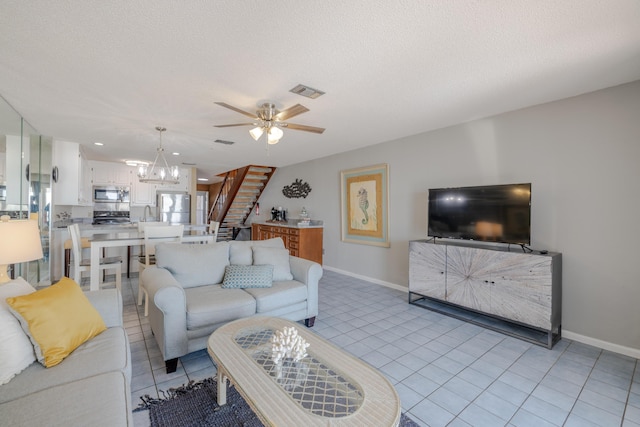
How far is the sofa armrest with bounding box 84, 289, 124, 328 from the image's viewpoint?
191 centimetres

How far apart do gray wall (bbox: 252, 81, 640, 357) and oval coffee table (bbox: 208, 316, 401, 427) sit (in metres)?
2.67

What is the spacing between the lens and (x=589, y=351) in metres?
2.59

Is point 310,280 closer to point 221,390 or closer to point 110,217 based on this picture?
point 221,390

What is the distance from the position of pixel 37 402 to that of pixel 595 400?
126 inches

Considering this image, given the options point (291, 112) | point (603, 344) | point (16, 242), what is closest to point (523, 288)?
point (603, 344)

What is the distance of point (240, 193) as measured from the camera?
25.7 feet

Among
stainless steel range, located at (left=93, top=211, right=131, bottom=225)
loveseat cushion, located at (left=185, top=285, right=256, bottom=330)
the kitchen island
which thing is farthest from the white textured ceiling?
stainless steel range, located at (left=93, top=211, right=131, bottom=225)

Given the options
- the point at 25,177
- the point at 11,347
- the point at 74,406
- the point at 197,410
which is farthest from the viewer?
the point at 25,177

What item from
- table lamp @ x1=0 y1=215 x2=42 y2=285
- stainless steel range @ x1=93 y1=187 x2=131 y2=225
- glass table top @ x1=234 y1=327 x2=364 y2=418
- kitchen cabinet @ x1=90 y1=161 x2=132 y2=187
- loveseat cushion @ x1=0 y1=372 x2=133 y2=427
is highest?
kitchen cabinet @ x1=90 y1=161 x2=132 y2=187

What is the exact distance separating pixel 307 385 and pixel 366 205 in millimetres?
3786

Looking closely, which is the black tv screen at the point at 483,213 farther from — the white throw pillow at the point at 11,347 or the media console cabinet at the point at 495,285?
the white throw pillow at the point at 11,347

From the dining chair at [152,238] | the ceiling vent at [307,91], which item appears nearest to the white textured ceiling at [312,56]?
the ceiling vent at [307,91]

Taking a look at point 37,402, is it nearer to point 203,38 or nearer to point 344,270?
point 203,38

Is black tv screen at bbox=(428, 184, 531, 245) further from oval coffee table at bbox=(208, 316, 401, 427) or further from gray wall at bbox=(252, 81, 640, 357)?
oval coffee table at bbox=(208, 316, 401, 427)
